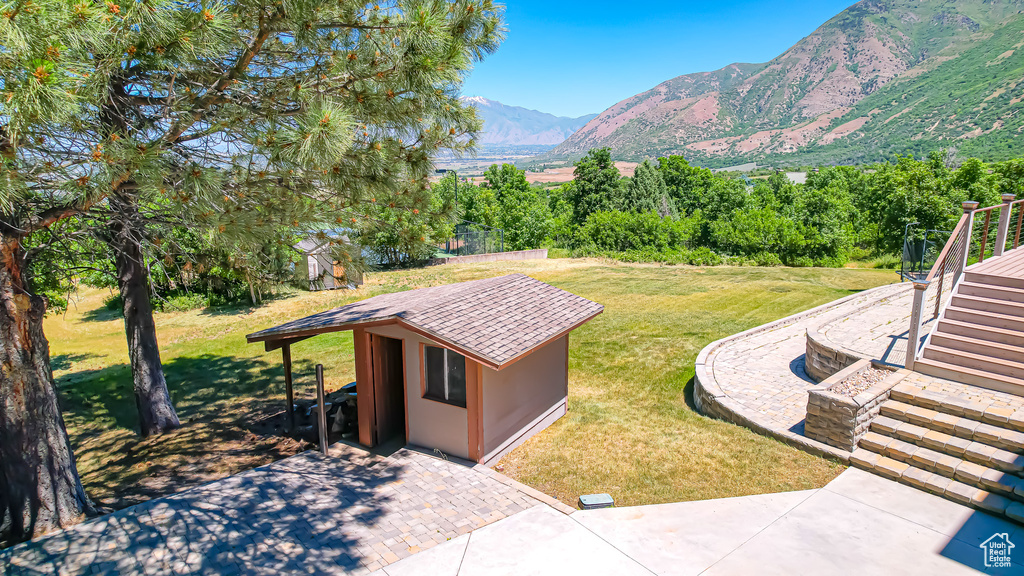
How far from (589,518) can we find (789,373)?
5981 mm

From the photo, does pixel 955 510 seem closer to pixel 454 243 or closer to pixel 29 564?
pixel 29 564

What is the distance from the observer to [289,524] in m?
5.96

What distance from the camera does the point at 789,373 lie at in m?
9.91

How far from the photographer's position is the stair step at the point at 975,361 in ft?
23.0

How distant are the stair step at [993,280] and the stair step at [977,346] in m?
1.24

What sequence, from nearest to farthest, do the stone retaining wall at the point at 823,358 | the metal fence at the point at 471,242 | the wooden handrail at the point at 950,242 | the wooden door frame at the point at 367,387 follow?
the wooden handrail at the point at 950,242 → the wooden door frame at the point at 367,387 → the stone retaining wall at the point at 823,358 → the metal fence at the point at 471,242

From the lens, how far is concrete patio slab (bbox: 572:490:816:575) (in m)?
5.12

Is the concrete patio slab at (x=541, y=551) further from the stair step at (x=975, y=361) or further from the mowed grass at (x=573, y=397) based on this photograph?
the stair step at (x=975, y=361)

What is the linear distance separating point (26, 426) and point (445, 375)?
16.0 feet

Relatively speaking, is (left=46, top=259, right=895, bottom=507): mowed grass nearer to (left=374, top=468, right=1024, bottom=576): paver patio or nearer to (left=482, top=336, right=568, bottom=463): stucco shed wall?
(left=482, top=336, right=568, bottom=463): stucco shed wall

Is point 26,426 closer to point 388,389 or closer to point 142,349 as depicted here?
point 142,349

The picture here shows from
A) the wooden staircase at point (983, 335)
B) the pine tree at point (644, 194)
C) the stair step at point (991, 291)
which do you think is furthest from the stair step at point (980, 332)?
the pine tree at point (644, 194)

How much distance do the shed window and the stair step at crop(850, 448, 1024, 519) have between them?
519cm

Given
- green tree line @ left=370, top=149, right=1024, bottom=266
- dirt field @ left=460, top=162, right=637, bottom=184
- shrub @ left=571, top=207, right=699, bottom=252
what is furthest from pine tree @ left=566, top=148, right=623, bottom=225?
dirt field @ left=460, top=162, right=637, bottom=184
